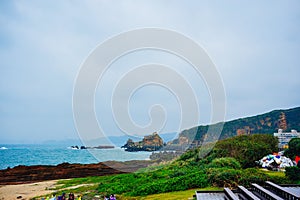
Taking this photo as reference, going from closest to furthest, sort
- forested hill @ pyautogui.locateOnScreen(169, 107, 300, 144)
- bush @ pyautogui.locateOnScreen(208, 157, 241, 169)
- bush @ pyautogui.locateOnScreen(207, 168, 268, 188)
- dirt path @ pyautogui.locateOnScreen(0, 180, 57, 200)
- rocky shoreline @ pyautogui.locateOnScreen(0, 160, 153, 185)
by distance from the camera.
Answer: bush @ pyautogui.locateOnScreen(207, 168, 268, 188), bush @ pyautogui.locateOnScreen(208, 157, 241, 169), dirt path @ pyautogui.locateOnScreen(0, 180, 57, 200), rocky shoreline @ pyautogui.locateOnScreen(0, 160, 153, 185), forested hill @ pyautogui.locateOnScreen(169, 107, 300, 144)

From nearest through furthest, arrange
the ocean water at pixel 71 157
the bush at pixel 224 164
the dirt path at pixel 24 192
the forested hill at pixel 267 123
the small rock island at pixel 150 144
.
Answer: the bush at pixel 224 164
the dirt path at pixel 24 192
the small rock island at pixel 150 144
the ocean water at pixel 71 157
the forested hill at pixel 267 123

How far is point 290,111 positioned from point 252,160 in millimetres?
40264

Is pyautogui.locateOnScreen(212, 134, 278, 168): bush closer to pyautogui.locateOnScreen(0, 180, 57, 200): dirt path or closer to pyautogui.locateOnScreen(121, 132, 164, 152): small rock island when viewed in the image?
pyautogui.locateOnScreen(0, 180, 57, 200): dirt path

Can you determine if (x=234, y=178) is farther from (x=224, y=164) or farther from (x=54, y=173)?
(x=54, y=173)

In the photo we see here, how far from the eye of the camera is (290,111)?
53375 millimetres

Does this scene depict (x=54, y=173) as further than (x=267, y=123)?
No

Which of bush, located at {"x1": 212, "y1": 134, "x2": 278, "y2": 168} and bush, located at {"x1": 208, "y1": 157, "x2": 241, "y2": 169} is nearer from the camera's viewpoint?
bush, located at {"x1": 208, "y1": 157, "x2": 241, "y2": 169}

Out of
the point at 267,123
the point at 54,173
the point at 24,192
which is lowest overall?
the point at 24,192

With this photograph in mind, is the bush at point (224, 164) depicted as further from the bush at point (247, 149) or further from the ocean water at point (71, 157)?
the ocean water at point (71, 157)

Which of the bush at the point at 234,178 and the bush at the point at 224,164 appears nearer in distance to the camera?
the bush at the point at 234,178

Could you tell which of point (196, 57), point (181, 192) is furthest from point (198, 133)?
point (181, 192)

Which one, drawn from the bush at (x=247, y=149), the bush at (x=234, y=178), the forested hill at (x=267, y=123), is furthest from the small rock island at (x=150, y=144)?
the bush at (x=234, y=178)

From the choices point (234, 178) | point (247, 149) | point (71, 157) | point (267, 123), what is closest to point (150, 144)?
point (247, 149)

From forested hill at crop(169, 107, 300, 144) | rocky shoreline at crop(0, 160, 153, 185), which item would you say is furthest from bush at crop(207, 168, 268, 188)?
forested hill at crop(169, 107, 300, 144)
